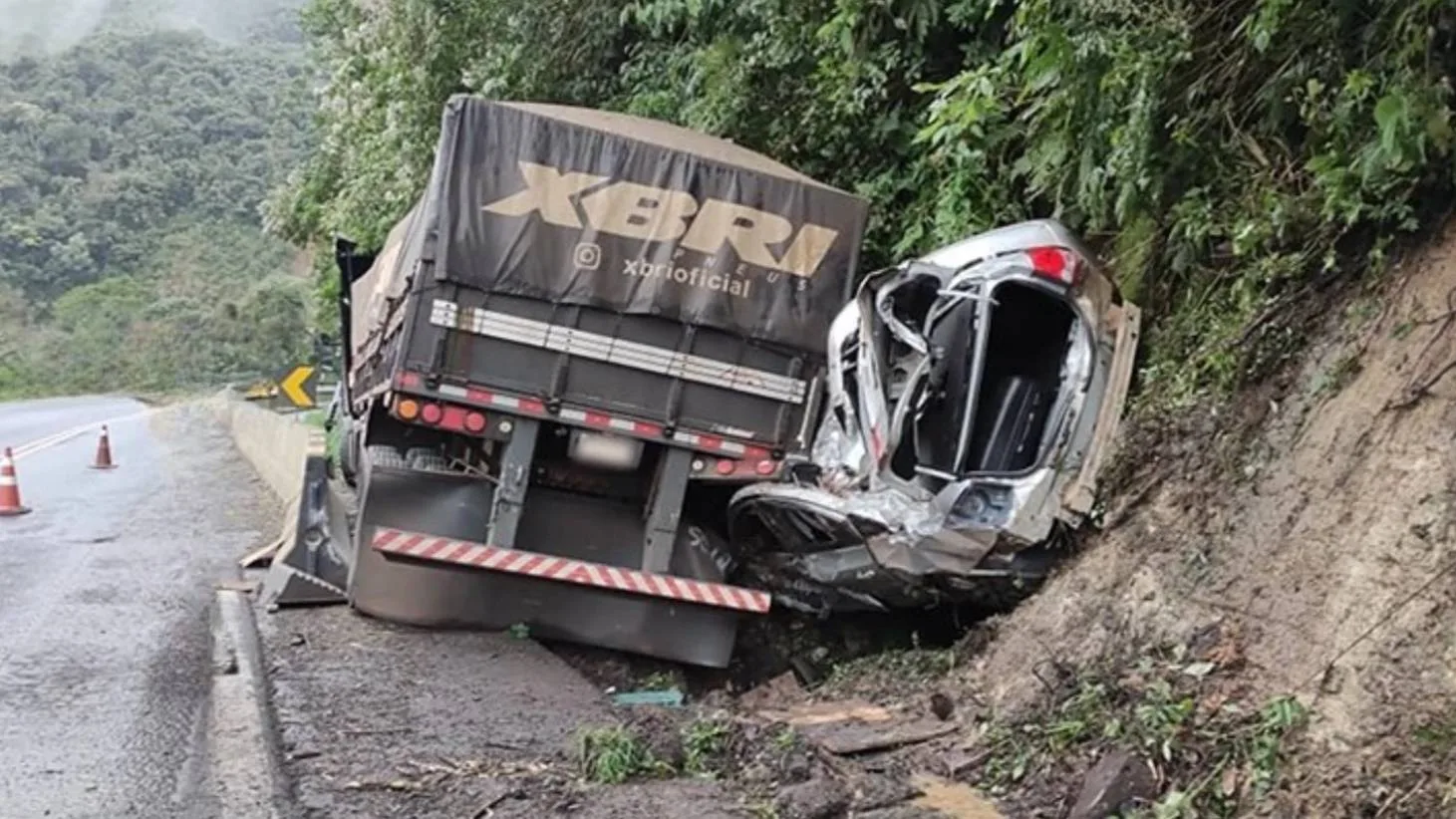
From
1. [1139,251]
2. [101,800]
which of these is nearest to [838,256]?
[1139,251]

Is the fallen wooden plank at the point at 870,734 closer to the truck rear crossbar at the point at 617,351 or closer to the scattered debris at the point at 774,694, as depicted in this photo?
the scattered debris at the point at 774,694

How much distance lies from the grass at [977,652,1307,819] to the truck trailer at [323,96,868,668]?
9.60 feet

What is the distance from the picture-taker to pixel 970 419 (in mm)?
6102

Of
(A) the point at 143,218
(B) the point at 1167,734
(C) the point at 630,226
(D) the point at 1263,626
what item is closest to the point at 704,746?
(B) the point at 1167,734

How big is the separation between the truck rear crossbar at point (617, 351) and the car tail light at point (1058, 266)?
2.07 m

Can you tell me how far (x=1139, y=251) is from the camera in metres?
6.18

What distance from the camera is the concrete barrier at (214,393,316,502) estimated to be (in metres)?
14.4

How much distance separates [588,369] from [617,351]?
0.19 meters

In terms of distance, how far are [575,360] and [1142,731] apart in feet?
13.4

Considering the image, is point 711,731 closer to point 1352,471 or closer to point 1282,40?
point 1352,471

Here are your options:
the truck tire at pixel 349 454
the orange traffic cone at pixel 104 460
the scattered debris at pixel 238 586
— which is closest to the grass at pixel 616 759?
the scattered debris at pixel 238 586

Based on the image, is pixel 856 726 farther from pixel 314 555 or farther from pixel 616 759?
pixel 314 555

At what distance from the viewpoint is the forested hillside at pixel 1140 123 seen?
454 centimetres

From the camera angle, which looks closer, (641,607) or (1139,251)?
(1139,251)
